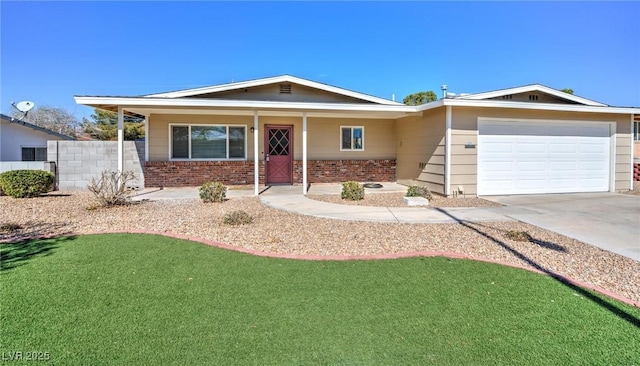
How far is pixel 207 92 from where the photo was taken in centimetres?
1157

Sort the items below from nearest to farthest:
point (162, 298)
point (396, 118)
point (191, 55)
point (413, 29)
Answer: point (162, 298)
point (396, 118)
point (413, 29)
point (191, 55)

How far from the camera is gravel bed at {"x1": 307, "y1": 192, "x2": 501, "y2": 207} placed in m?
8.91

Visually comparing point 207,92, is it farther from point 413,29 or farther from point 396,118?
point 413,29

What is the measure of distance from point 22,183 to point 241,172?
6.30m

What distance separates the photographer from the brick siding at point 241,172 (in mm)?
12148

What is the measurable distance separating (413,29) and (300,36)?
547 cm

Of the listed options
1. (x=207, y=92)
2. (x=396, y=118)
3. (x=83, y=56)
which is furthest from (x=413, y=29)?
(x=83, y=56)

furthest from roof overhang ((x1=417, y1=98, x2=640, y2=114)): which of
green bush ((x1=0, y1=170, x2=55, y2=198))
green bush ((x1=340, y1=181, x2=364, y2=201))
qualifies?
green bush ((x1=0, y1=170, x2=55, y2=198))

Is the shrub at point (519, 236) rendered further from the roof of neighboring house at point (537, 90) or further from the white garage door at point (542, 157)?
the roof of neighboring house at point (537, 90)

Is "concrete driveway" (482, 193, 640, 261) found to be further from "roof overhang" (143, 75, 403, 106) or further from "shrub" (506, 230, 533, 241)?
"roof overhang" (143, 75, 403, 106)

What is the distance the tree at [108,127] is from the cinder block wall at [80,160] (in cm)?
1040

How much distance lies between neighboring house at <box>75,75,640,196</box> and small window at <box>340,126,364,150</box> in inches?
1.6

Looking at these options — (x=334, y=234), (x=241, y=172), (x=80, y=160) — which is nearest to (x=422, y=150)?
(x=241, y=172)

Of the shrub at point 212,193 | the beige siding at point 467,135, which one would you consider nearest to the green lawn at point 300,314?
the shrub at point 212,193
